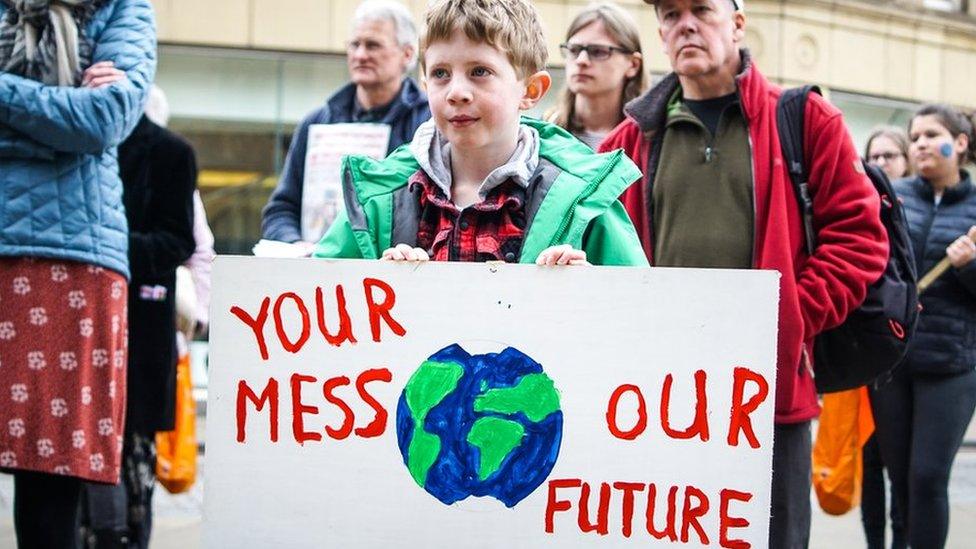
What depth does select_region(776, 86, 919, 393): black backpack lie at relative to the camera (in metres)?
3.97

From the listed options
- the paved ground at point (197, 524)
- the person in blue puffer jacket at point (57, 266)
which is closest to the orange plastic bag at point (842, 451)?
the paved ground at point (197, 524)

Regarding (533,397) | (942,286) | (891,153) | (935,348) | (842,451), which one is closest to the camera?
(533,397)

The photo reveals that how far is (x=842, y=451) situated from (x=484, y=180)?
4062 mm

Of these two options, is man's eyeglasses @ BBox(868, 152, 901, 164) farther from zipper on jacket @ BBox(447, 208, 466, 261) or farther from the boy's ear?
zipper on jacket @ BBox(447, 208, 466, 261)

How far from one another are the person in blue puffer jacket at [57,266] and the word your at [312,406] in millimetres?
1606

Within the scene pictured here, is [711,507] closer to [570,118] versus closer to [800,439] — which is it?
[800,439]

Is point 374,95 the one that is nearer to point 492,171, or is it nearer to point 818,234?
point 818,234

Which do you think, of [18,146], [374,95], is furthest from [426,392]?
[374,95]

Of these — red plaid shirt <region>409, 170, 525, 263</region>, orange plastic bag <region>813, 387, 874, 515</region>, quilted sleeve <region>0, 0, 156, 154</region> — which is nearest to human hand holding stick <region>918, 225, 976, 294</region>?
orange plastic bag <region>813, 387, 874, 515</region>

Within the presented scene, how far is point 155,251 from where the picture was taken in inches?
215

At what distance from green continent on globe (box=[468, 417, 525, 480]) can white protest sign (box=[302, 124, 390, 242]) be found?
2.59 metres

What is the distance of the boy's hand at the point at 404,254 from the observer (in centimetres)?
287

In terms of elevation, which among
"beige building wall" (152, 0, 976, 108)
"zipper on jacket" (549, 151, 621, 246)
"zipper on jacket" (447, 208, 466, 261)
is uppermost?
"beige building wall" (152, 0, 976, 108)

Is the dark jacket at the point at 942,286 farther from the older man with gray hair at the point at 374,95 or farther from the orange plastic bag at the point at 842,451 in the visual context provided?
the older man with gray hair at the point at 374,95
